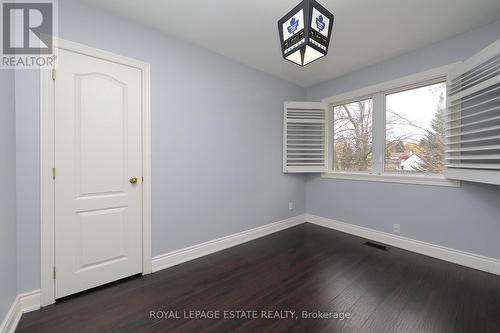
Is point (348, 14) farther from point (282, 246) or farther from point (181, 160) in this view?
point (282, 246)

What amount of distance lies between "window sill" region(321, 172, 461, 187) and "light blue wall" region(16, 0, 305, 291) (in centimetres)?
106

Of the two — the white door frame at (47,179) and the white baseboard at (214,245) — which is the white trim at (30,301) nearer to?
the white door frame at (47,179)

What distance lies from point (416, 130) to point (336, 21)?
73.5 inches

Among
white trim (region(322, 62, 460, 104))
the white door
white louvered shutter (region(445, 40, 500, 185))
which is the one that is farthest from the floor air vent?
the white door

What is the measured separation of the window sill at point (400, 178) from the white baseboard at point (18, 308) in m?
3.94

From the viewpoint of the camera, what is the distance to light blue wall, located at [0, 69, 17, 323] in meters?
1.42

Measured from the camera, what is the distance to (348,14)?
2.12 meters

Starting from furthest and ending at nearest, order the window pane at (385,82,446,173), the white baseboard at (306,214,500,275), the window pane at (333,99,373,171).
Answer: the window pane at (333,99,373,171)
the window pane at (385,82,446,173)
the white baseboard at (306,214,500,275)

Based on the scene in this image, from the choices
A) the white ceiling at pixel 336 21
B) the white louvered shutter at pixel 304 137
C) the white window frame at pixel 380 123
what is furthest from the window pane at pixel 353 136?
the white ceiling at pixel 336 21

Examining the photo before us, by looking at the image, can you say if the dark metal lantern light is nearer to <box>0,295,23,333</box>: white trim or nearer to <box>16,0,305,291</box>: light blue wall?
<box>16,0,305,291</box>: light blue wall

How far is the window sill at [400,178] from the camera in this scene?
8.57ft

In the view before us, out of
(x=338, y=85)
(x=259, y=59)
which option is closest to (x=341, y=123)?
(x=338, y=85)

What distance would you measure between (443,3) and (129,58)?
121 inches

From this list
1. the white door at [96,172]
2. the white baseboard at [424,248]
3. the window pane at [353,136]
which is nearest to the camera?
the white door at [96,172]
